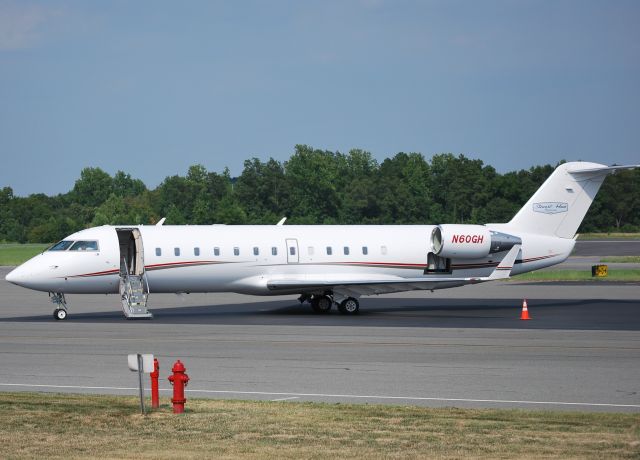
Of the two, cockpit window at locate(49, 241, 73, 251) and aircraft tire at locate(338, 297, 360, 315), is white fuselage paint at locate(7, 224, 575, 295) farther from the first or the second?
aircraft tire at locate(338, 297, 360, 315)

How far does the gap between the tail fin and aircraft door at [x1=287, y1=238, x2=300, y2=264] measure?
794cm

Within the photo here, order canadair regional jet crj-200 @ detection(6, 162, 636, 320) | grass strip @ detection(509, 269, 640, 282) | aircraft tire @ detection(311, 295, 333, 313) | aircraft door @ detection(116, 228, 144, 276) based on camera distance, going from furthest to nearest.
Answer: grass strip @ detection(509, 269, 640, 282)
aircraft tire @ detection(311, 295, 333, 313)
aircraft door @ detection(116, 228, 144, 276)
canadair regional jet crj-200 @ detection(6, 162, 636, 320)

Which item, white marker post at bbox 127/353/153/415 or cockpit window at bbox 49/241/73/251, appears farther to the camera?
cockpit window at bbox 49/241/73/251

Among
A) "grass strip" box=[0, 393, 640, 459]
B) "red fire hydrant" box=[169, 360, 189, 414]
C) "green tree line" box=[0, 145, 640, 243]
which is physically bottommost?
"grass strip" box=[0, 393, 640, 459]

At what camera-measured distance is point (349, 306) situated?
33031 mm

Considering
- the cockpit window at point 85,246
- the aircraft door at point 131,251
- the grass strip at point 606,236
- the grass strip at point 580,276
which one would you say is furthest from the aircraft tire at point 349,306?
the grass strip at point 606,236

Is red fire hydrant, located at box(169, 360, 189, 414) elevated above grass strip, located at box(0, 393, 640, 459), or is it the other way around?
red fire hydrant, located at box(169, 360, 189, 414)

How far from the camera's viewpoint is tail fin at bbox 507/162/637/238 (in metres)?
36.1

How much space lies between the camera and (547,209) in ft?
119

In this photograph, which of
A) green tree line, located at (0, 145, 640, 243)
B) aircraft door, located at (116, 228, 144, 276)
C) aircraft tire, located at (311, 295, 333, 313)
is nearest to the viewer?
aircraft door, located at (116, 228, 144, 276)

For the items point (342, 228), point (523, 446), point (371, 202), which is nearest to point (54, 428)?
point (523, 446)

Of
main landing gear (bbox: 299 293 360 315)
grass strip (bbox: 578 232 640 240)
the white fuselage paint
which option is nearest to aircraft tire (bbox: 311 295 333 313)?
main landing gear (bbox: 299 293 360 315)

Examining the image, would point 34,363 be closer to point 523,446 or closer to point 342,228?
point 523,446

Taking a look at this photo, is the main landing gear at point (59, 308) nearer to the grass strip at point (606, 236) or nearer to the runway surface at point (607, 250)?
the runway surface at point (607, 250)
